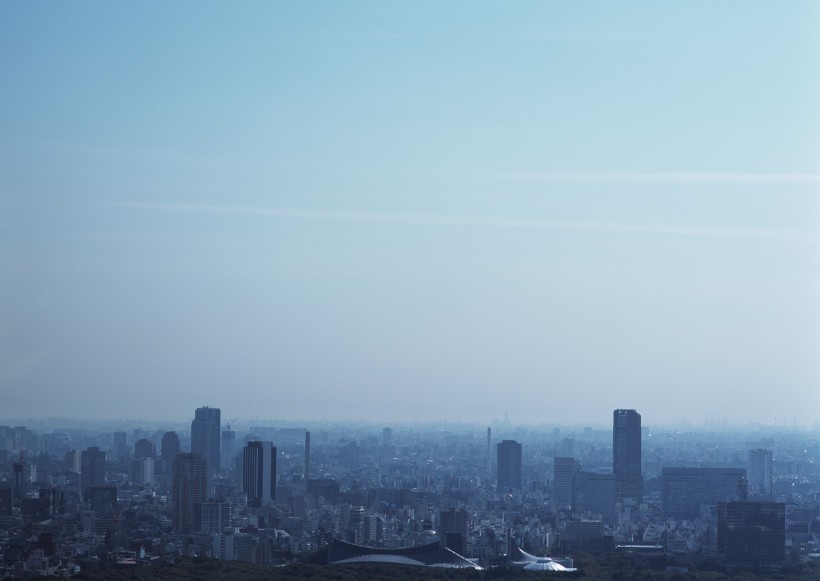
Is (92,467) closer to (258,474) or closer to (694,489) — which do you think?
(258,474)

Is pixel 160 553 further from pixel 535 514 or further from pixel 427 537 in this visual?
pixel 535 514

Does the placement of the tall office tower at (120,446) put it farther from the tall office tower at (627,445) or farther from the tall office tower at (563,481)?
the tall office tower at (627,445)

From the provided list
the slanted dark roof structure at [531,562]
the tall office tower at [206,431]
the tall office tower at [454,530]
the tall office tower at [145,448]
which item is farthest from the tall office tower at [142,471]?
the slanted dark roof structure at [531,562]

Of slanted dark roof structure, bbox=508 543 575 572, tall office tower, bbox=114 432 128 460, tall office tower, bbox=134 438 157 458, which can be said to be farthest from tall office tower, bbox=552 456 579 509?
slanted dark roof structure, bbox=508 543 575 572

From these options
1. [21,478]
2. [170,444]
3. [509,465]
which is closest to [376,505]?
[21,478]

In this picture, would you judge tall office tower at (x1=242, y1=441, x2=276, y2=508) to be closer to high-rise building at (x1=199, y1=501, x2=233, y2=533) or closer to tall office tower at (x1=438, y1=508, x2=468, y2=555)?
high-rise building at (x1=199, y1=501, x2=233, y2=533)

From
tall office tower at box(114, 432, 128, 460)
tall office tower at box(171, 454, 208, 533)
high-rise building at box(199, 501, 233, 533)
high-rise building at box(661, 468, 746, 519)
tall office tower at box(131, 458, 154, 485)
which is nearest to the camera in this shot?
high-rise building at box(199, 501, 233, 533)
